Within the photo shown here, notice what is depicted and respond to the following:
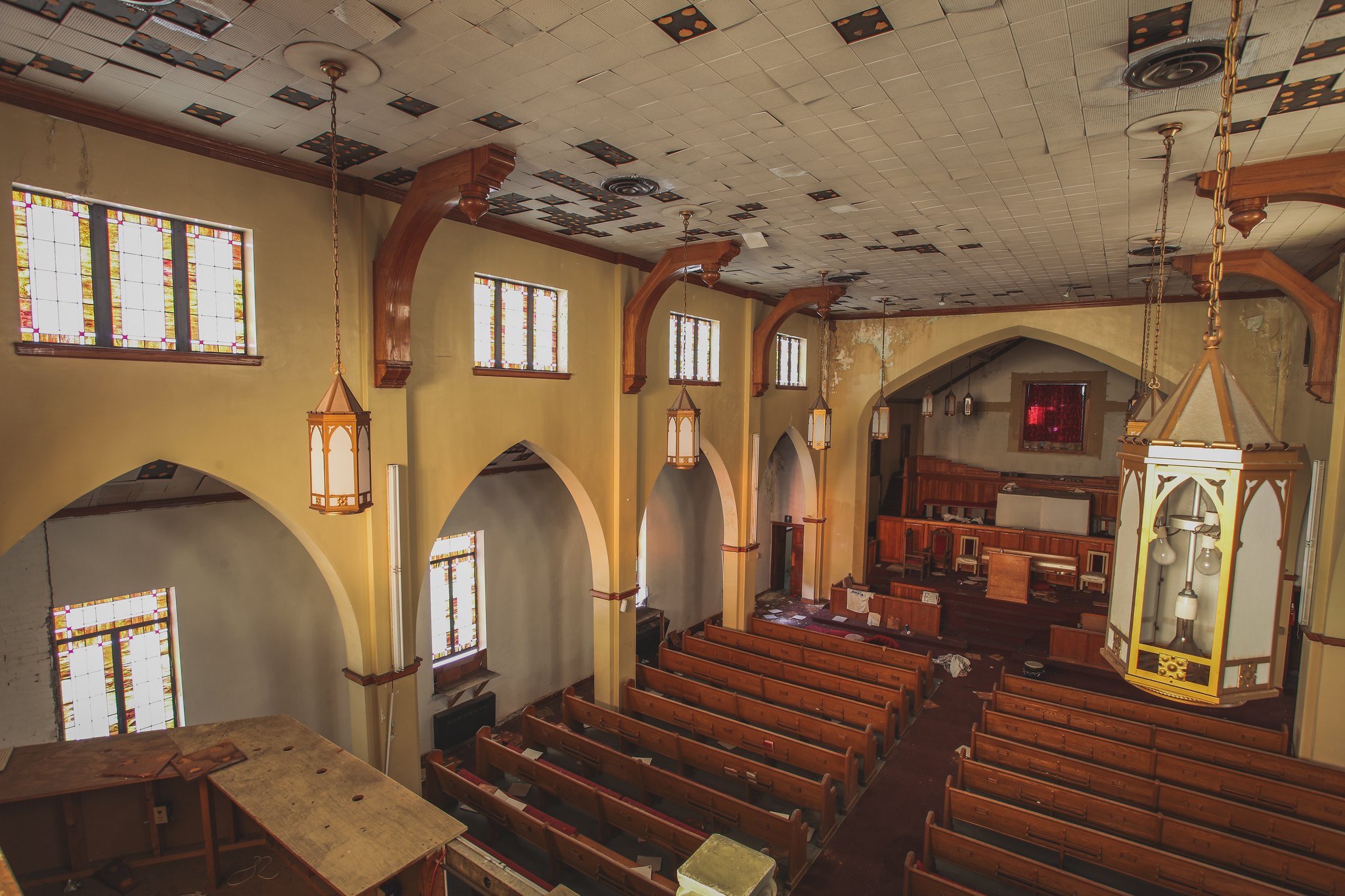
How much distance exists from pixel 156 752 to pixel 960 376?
20013mm

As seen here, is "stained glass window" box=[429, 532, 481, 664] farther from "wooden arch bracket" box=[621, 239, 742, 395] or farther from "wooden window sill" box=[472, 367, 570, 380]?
"wooden arch bracket" box=[621, 239, 742, 395]

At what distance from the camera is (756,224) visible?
7879 mm

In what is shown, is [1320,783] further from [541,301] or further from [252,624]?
[252,624]

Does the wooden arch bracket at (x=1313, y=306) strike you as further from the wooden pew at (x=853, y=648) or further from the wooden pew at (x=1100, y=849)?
the wooden pew at (x=853, y=648)

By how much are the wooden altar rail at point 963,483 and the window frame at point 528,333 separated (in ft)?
42.4

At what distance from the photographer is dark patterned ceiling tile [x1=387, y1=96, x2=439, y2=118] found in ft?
15.4

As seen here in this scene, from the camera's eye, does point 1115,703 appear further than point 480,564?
No

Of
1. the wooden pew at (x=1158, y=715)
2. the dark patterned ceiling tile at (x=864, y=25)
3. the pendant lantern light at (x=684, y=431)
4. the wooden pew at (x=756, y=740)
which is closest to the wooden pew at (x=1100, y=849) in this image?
A: the wooden pew at (x=756, y=740)

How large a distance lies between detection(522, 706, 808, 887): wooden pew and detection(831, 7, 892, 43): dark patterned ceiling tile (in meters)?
6.29

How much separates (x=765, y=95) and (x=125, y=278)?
4.84 metres

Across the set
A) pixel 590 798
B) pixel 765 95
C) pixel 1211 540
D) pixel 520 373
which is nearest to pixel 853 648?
pixel 590 798

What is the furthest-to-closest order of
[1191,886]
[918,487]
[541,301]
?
[918,487]
[541,301]
[1191,886]

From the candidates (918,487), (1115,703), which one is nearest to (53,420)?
(1115,703)

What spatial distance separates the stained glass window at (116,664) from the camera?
6797 mm
